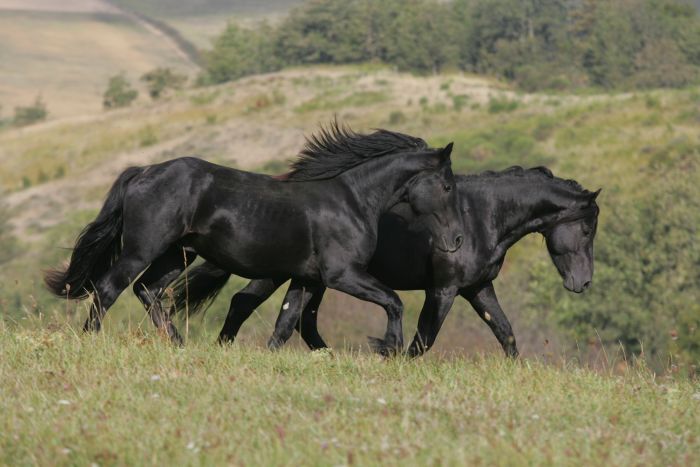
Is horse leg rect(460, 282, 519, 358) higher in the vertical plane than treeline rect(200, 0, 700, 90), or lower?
higher

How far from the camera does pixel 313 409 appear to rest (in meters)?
5.70

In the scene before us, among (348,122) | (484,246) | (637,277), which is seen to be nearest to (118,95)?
(348,122)

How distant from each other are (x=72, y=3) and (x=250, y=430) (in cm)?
17214

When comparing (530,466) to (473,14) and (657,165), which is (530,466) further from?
(473,14)

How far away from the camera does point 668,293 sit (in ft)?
151

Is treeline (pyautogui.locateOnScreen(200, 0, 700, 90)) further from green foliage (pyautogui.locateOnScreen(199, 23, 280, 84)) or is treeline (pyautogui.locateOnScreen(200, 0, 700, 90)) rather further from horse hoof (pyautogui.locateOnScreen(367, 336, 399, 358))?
horse hoof (pyautogui.locateOnScreen(367, 336, 399, 358))

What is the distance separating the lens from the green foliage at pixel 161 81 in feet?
387

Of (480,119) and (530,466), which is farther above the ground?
(530,466)

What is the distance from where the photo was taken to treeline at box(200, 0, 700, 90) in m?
109

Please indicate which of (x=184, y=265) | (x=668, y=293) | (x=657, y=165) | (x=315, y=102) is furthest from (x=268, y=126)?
(x=184, y=265)

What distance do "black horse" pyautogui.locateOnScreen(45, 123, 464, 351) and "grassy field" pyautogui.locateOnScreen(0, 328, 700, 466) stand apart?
89 cm

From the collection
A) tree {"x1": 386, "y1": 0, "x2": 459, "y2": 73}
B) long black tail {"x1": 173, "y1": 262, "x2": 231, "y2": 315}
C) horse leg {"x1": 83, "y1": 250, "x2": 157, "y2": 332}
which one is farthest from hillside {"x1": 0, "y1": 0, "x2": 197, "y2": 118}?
horse leg {"x1": 83, "y1": 250, "x2": 157, "y2": 332}

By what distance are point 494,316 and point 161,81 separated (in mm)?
112455

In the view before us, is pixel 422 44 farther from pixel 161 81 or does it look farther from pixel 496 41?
pixel 161 81
